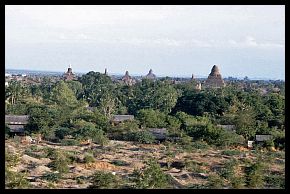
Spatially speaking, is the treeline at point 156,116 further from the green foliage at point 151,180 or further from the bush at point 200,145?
the green foliage at point 151,180

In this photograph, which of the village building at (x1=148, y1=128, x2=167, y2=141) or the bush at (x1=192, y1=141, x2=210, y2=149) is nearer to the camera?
the bush at (x1=192, y1=141, x2=210, y2=149)

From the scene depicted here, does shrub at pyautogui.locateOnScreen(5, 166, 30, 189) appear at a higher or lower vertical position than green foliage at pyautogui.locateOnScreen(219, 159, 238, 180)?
higher

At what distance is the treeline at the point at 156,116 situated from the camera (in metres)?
19.6

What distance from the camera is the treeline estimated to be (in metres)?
19.6

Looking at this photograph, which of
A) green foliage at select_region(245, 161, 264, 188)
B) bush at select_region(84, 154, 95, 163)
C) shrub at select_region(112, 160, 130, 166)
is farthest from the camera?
shrub at select_region(112, 160, 130, 166)

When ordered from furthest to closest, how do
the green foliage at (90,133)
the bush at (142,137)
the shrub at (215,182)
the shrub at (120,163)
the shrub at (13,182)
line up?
1. the bush at (142,137)
2. the green foliage at (90,133)
3. the shrub at (120,163)
4. the shrub at (215,182)
5. the shrub at (13,182)

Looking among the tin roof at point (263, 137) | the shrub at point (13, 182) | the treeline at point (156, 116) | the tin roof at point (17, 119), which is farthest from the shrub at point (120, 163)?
the tin roof at point (17, 119)

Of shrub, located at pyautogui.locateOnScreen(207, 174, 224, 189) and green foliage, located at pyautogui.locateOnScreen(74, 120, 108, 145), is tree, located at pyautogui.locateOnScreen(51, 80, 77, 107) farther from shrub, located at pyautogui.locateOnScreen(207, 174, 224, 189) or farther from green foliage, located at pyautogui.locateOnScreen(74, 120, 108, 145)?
shrub, located at pyautogui.locateOnScreen(207, 174, 224, 189)

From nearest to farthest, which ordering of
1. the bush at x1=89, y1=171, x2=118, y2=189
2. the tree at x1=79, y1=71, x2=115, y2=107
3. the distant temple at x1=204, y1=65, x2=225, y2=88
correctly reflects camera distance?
the bush at x1=89, y1=171, x2=118, y2=189 → the tree at x1=79, y1=71, x2=115, y2=107 → the distant temple at x1=204, y1=65, x2=225, y2=88

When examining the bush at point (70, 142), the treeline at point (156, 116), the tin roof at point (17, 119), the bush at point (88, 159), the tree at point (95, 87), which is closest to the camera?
the bush at point (88, 159)

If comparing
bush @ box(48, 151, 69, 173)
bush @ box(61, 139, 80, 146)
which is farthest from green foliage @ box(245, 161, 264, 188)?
bush @ box(61, 139, 80, 146)

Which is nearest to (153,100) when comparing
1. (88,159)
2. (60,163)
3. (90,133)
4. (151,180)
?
(90,133)
